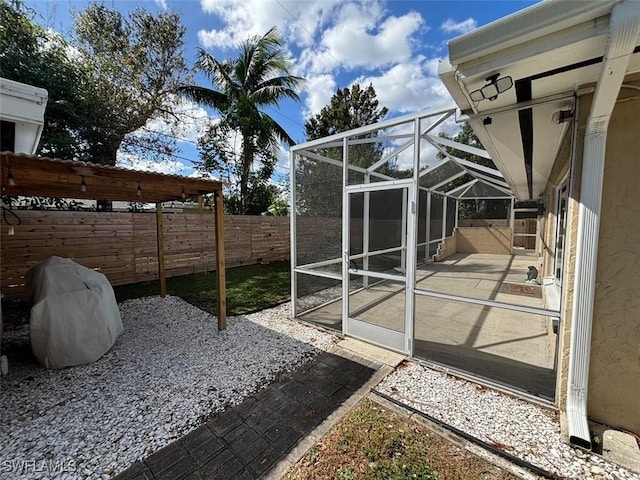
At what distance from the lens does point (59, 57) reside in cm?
718

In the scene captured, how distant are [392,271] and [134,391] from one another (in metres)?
3.21

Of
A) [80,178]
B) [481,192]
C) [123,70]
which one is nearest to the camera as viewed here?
[80,178]

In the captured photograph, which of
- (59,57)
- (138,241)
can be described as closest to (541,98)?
(138,241)

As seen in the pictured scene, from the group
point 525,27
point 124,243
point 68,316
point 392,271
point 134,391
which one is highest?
point 525,27

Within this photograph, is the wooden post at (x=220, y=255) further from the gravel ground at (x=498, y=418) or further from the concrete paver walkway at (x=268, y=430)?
the gravel ground at (x=498, y=418)

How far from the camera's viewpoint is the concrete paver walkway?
1.78m

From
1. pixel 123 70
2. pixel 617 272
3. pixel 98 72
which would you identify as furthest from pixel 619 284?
pixel 123 70

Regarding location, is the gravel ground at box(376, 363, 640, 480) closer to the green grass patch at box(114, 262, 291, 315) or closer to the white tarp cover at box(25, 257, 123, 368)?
the green grass patch at box(114, 262, 291, 315)

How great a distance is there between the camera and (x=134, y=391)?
2607mm

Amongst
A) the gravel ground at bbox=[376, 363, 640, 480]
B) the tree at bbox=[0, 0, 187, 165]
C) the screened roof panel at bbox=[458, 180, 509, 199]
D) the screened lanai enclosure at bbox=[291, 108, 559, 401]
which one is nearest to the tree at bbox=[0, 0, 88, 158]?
the tree at bbox=[0, 0, 187, 165]

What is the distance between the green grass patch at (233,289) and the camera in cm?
→ 530

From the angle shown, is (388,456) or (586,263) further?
(586,263)

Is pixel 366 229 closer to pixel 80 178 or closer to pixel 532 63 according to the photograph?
pixel 532 63

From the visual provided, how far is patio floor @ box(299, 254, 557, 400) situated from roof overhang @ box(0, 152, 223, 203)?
2729 millimetres
